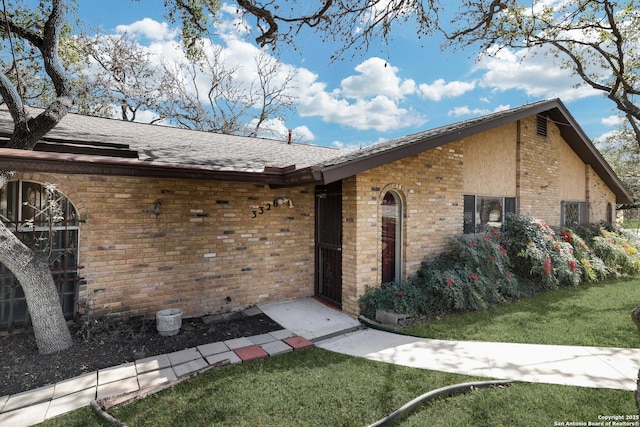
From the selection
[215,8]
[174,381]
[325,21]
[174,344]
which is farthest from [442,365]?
[215,8]

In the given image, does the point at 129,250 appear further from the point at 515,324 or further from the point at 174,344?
the point at 515,324

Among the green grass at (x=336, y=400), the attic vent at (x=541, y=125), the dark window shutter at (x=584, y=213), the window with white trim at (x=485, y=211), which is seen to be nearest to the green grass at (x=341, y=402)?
the green grass at (x=336, y=400)

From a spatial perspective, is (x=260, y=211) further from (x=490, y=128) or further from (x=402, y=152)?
(x=490, y=128)

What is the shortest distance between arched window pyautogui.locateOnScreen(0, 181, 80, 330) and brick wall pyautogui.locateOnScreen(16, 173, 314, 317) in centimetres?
20

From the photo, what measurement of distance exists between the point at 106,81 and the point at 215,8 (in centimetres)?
1220

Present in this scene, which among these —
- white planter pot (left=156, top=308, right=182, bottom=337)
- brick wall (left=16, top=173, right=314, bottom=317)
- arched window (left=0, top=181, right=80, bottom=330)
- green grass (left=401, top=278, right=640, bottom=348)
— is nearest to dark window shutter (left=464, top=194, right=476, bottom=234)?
green grass (left=401, top=278, right=640, bottom=348)

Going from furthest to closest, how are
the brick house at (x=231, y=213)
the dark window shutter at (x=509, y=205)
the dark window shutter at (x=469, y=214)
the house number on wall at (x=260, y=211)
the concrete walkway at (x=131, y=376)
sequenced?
the dark window shutter at (x=509, y=205)
the dark window shutter at (x=469, y=214)
the house number on wall at (x=260, y=211)
the brick house at (x=231, y=213)
the concrete walkway at (x=131, y=376)

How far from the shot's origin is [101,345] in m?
4.34

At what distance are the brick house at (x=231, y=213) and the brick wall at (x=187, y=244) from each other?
19 millimetres

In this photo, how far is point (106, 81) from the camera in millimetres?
15539

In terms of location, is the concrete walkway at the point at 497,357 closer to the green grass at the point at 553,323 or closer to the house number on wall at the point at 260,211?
the green grass at the point at 553,323

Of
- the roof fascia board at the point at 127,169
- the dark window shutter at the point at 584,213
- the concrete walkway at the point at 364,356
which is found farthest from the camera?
the dark window shutter at the point at 584,213

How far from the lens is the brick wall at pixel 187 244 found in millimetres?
4875

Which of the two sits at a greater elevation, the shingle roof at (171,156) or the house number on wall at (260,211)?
the shingle roof at (171,156)
